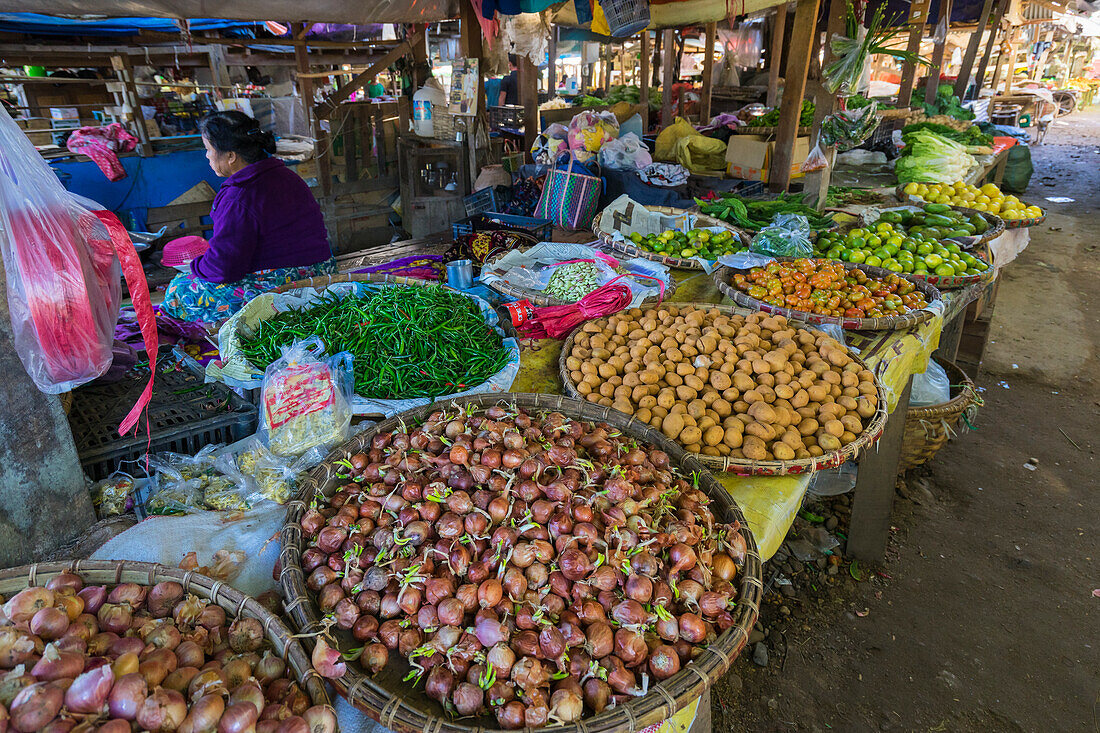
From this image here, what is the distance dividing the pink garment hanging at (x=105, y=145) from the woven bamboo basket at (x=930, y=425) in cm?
766

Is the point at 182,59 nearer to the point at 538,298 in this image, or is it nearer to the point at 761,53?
the point at 538,298

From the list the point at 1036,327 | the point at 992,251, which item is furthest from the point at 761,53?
the point at 992,251

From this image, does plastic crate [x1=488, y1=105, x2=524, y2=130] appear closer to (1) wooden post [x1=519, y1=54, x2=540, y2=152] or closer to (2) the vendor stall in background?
(1) wooden post [x1=519, y1=54, x2=540, y2=152]

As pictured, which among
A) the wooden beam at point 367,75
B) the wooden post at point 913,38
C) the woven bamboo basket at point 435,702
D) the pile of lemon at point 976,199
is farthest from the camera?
the wooden post at point 913,38

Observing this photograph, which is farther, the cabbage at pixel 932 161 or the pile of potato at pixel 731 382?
the cabbage at pixel 932 161

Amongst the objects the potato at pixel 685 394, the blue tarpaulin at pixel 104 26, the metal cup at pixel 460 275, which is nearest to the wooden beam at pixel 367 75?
the blue tarpaulin at pixel 104 26

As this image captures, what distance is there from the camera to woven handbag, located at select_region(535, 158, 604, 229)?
5.98m

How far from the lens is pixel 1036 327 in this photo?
6.12 m

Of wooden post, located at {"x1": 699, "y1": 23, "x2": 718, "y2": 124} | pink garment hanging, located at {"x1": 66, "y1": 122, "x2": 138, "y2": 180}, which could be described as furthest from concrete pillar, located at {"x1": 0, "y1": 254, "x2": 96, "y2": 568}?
wooden post, located at {"x1": 699, "y1": 23, "x2": 718, "y2": 124}

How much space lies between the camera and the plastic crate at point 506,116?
1129cm

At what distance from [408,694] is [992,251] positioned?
524 centimetres

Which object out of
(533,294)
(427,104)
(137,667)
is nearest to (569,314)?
(533,294)

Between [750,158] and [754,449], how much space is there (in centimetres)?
586

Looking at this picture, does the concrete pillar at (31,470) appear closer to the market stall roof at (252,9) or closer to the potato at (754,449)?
the market stall roof at (252,9)
